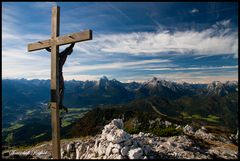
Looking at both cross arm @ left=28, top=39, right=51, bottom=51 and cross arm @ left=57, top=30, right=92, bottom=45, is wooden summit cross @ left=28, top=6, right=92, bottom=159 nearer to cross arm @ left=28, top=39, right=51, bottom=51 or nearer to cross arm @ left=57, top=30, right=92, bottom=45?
cross arm @ left=57, top=30, right=92, bottom=45

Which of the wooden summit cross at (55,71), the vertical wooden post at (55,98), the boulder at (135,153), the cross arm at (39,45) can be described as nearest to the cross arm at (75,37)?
the wooden summit cross at (55,71)

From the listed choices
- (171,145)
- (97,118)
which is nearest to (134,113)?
(97,118)

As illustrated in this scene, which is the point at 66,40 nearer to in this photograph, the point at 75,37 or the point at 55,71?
the point at 75,37

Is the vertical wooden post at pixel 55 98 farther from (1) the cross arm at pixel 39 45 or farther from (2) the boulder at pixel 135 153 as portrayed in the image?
(2) the boulder at pixel 135 153

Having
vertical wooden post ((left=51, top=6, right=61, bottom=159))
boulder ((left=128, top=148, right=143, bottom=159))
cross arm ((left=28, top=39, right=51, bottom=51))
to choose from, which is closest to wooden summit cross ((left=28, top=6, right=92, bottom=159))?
vertical wooden post ((left=51, top=6, right=61, bottom=159))

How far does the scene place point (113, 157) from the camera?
10508 mm

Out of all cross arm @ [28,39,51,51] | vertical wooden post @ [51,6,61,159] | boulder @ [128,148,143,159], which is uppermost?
cross arm @ [28,39,51,51]

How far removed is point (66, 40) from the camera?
1009cm

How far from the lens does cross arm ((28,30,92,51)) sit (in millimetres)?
9328

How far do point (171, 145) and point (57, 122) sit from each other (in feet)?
24.4

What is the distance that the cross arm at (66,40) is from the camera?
30.6 ft

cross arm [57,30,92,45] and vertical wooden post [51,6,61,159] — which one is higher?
cross arm [57,30,92,45]

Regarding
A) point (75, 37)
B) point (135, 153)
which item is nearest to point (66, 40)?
point (75, 37)

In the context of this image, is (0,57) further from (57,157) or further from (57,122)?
(57,157)
